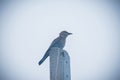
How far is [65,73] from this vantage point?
480cm

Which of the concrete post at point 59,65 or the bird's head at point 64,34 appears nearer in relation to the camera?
the concrete post at point 59,65

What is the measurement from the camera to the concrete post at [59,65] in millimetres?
4734

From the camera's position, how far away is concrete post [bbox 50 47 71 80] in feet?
15.5

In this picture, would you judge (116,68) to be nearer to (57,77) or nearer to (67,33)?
(67,33)

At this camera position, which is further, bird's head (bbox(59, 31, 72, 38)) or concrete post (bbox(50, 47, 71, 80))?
bird's head (bbox(59, 31, 72, 38))

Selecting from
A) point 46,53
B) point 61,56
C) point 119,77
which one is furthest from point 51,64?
point 119,77

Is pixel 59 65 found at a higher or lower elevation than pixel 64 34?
lower

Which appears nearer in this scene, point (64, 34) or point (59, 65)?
point (59, 65)

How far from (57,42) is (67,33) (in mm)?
666

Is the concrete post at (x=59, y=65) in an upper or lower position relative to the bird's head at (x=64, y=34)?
lower

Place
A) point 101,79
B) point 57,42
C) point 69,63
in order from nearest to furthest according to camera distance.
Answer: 1. point 69,63
2. point 57,42
3. point 101,79

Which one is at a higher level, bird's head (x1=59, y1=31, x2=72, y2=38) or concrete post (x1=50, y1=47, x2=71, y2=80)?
bird's head (x1=59, y1=31, x2=72, y2=38)

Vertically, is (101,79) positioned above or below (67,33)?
below

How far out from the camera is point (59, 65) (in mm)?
4805
